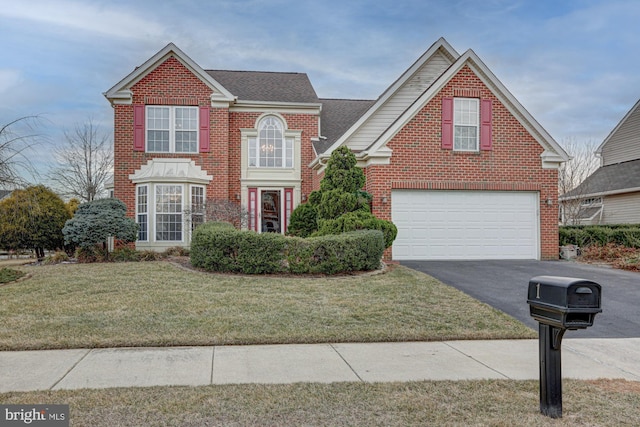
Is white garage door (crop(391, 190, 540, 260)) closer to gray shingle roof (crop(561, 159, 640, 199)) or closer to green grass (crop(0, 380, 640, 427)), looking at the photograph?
green grass (crop(0, 380, 640, 427))

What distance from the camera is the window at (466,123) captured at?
1428cm

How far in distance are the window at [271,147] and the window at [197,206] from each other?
8.30ft

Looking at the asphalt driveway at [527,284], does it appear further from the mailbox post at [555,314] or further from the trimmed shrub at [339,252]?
the mailbox post at [555,314]

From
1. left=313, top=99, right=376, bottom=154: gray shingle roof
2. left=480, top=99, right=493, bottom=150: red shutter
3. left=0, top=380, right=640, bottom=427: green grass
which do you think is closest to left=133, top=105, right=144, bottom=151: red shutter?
left=313, top=99, right=376, bottom=154: gray shingle roof

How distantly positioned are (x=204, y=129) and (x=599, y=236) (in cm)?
1457

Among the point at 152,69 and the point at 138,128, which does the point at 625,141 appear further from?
the point at 138,128

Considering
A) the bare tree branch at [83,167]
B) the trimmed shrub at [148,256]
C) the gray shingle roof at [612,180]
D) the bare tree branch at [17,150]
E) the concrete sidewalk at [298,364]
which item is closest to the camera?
the concrete sidewalk at [298,364]

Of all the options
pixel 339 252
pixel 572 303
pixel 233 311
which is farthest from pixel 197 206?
pixel 572 303

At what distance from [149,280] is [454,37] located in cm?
1344

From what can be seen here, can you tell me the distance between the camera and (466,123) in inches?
565

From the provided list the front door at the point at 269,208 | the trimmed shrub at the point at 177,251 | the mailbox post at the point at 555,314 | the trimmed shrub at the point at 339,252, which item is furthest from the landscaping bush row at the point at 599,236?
the mailbox post at the point at 555,314

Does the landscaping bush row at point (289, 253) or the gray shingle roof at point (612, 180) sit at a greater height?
the gray shingle roof at point (612, 180)

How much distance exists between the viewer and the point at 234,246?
1095cm

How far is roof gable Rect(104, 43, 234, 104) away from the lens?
16.7m
